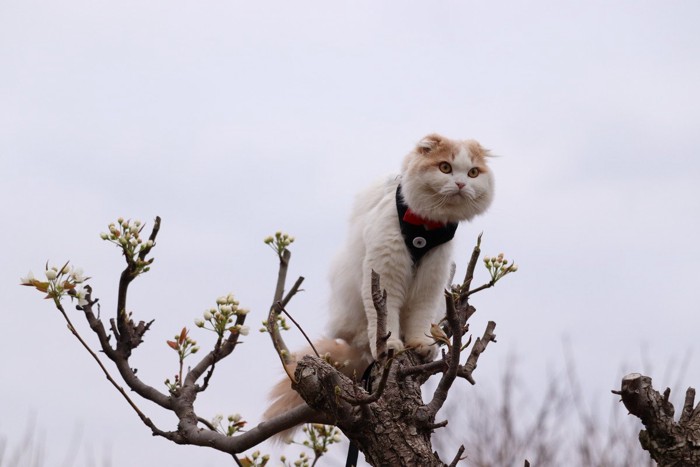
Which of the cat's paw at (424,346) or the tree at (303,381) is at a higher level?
the cat's paw at (424,346)

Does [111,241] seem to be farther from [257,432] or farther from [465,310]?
[465,310]

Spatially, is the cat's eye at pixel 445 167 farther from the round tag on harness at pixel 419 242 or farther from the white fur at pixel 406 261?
the round tag on harness at pixel 419 242

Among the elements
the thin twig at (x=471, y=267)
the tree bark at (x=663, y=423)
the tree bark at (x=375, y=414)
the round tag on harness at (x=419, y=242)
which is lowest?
the tree bark at (x=663, y=423)

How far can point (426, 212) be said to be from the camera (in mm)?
4379

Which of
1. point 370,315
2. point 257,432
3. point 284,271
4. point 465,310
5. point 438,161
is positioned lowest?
point 257,432

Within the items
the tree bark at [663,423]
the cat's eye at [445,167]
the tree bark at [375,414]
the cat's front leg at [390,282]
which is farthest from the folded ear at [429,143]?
→ the tree bark at [663,423]

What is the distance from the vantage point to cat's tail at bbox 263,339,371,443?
446 centimetres

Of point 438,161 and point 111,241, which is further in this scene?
point 438,161

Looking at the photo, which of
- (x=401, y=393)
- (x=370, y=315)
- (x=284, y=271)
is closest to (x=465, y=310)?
(x=401, y=393)

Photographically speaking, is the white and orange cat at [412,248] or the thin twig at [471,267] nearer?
the thin twig at [471,267]

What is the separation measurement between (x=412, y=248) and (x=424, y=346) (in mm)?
520

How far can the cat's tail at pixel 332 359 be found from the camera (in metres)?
4.46

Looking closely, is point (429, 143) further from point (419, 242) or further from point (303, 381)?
point (303, 381)

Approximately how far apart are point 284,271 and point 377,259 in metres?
1.04
